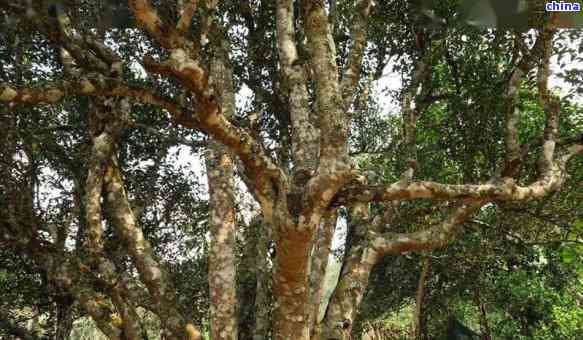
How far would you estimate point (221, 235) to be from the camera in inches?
245

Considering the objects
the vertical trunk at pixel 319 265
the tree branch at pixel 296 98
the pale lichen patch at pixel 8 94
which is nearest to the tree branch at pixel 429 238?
the vertical trunk at pixel 319 265

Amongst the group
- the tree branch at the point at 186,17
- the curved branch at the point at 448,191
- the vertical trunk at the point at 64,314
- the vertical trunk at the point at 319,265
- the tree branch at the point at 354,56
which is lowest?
the vertical trunk at the point at 64,314

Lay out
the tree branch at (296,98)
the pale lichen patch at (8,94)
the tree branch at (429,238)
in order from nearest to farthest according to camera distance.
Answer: the pale lichen patch at (8,94)
the tree branch at (296,98)
the tree branch at (429,238)

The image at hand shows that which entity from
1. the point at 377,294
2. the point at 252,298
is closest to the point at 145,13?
the point at 252,298

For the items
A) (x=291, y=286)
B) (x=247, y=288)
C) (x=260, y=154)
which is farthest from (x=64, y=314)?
(x=260, y=154)

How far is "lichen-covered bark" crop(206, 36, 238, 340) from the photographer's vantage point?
5.78 m

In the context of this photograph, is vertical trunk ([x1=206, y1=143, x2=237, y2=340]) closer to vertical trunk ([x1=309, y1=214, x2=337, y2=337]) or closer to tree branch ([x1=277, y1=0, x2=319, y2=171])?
vertical trunk ([x1=309, y1=214, x2=337, y2=337])

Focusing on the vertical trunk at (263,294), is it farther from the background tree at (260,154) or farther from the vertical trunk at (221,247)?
the vertical trunk at (221,247)

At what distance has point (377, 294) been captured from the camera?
49.6 ft

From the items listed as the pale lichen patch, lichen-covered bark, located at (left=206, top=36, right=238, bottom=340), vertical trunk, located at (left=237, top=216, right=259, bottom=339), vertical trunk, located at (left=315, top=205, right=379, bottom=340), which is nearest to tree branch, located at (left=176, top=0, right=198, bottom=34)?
the pale lichen patch

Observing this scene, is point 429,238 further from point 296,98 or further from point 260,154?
point 260,154

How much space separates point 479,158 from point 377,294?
319 inches

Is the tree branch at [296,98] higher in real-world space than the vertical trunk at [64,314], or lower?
Answer: higher

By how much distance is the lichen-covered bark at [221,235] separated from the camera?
578cm
